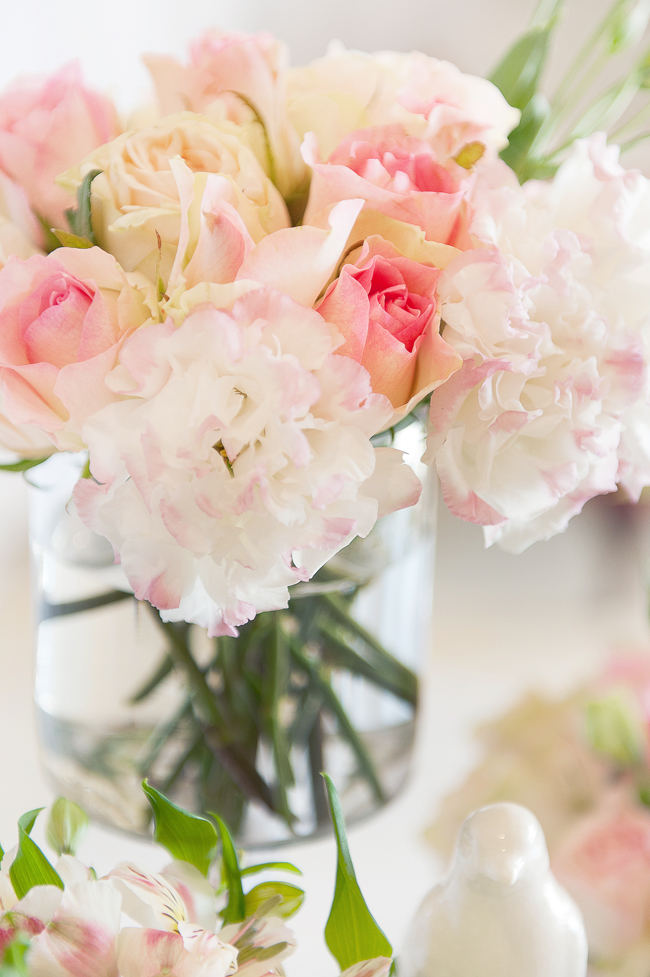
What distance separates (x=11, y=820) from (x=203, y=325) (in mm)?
362

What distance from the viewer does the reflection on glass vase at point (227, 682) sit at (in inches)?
20.7

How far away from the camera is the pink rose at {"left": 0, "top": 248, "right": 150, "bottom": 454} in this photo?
0.37 m

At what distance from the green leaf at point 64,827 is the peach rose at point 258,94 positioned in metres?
0.23

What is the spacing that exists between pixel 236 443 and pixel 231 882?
0.15m

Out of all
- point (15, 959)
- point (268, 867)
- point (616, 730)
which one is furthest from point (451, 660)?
point (15, 959)

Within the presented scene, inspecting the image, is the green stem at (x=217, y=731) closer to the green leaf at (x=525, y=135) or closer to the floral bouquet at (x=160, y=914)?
the floral bouquet at (x=160, y=914)

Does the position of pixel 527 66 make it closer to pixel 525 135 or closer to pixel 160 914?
pixel 525 135

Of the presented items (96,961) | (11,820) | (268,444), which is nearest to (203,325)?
A: (268,444)

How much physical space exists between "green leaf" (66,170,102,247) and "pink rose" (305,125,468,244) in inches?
3.0

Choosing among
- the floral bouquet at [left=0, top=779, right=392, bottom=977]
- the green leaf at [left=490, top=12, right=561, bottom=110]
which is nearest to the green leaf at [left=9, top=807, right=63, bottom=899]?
the floral bouquet at [left=0, top=779, right=392, bottom=977]

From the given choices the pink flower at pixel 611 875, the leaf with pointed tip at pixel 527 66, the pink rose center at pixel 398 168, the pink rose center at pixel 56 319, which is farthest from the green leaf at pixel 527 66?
the pink flower at pixel 611 875

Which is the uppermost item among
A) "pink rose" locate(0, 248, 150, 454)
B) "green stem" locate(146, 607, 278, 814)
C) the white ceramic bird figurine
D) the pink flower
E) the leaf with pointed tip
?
the leaf with pointed tip

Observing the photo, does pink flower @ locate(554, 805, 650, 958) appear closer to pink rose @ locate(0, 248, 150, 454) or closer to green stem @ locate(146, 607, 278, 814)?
green stem @ locate(146, 607, 278, 814)

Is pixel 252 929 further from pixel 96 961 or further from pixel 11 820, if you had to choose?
pixel 11 820
